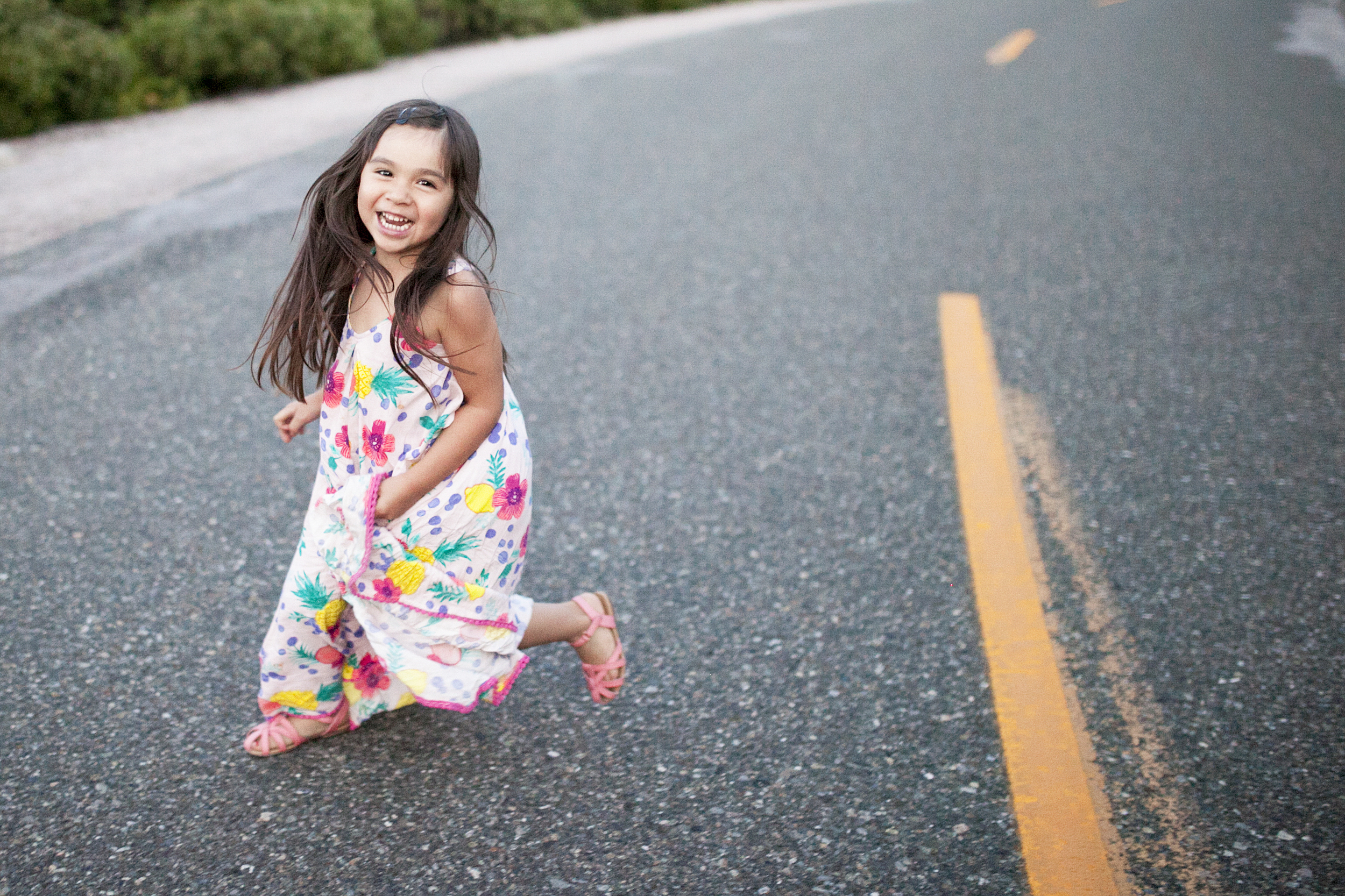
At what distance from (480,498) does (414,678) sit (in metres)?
0.37

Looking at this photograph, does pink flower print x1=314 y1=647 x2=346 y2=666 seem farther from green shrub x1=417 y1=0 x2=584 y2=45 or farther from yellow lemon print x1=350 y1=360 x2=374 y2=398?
green shrub x1=417 y1=0 x2=584 y2=45

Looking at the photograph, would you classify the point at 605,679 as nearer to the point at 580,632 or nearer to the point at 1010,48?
the point at 580,632

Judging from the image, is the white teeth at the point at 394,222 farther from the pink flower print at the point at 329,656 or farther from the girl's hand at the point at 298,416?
the pink flower print at the point at 329,656

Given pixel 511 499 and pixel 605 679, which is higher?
pixel 511 499

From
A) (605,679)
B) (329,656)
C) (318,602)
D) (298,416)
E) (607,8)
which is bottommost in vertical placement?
(607,8)

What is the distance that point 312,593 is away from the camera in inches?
81.9

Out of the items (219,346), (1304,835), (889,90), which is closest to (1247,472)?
(1304,835)

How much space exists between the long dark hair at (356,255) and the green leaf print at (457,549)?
1.09 feet

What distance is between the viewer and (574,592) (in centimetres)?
284

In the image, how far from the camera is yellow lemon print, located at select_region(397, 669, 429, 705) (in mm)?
2082

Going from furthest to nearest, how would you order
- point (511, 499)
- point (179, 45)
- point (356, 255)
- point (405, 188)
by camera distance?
point (179, 45) → point (511, 499) → point (356, 255) → point (405, 188)

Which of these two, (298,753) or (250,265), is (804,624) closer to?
(298,753)

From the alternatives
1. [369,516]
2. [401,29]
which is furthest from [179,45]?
[369,516]

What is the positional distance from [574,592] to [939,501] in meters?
1.16
